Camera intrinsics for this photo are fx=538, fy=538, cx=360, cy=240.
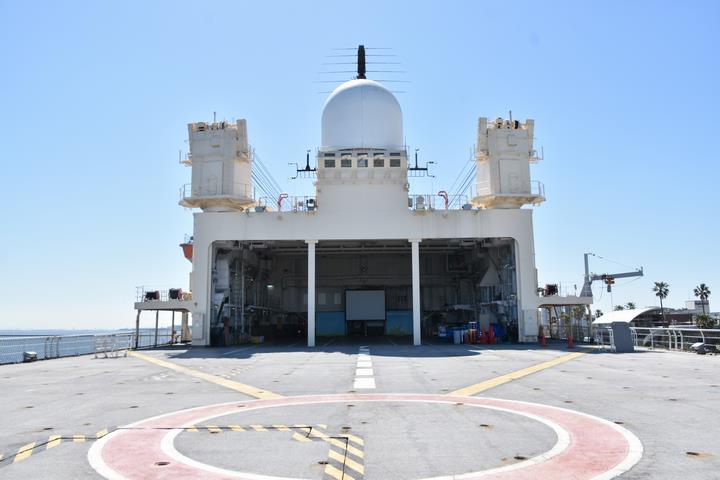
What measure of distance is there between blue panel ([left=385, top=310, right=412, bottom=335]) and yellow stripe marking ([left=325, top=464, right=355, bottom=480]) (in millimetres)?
46896

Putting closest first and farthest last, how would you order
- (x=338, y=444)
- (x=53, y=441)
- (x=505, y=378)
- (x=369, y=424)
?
(x=338, y=444)
(x=53, y=441)
(x=369, y=424)
(x=505, y=378)

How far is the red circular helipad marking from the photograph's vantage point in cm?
634

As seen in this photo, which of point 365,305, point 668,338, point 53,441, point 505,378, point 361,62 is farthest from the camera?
point 365,305

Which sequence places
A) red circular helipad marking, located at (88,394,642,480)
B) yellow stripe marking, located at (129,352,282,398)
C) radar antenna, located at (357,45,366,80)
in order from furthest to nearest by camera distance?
radar antenna, located at (357,45,366,80) < yellow stripe marking, located at (129,352,282,398) < red circular helipad marking, located at (88,394,642,480)

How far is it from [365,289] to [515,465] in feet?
153

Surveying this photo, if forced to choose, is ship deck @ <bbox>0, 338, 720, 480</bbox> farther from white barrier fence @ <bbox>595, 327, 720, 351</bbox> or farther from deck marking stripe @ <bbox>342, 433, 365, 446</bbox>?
white barrier fence @ <bbox>595, 327, 720, 351</bbox>

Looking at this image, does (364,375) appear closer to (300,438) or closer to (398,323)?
(300,438)

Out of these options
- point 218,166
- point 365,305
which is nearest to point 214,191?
point 218,166

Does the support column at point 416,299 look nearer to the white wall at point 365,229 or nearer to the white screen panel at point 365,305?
the white wall at point 365,229

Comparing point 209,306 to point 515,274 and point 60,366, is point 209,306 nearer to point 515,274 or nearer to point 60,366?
point 60,366

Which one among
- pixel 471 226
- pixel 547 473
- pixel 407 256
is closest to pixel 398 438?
pixel 547 473

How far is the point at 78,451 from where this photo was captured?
7.69 m

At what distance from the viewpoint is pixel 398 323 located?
5334 centimetres

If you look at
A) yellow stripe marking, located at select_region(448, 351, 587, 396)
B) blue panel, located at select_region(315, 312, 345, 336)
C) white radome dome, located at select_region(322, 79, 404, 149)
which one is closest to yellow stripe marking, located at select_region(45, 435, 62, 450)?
yellow stripe marking, located at select_region(448, 351, 587, 396)
